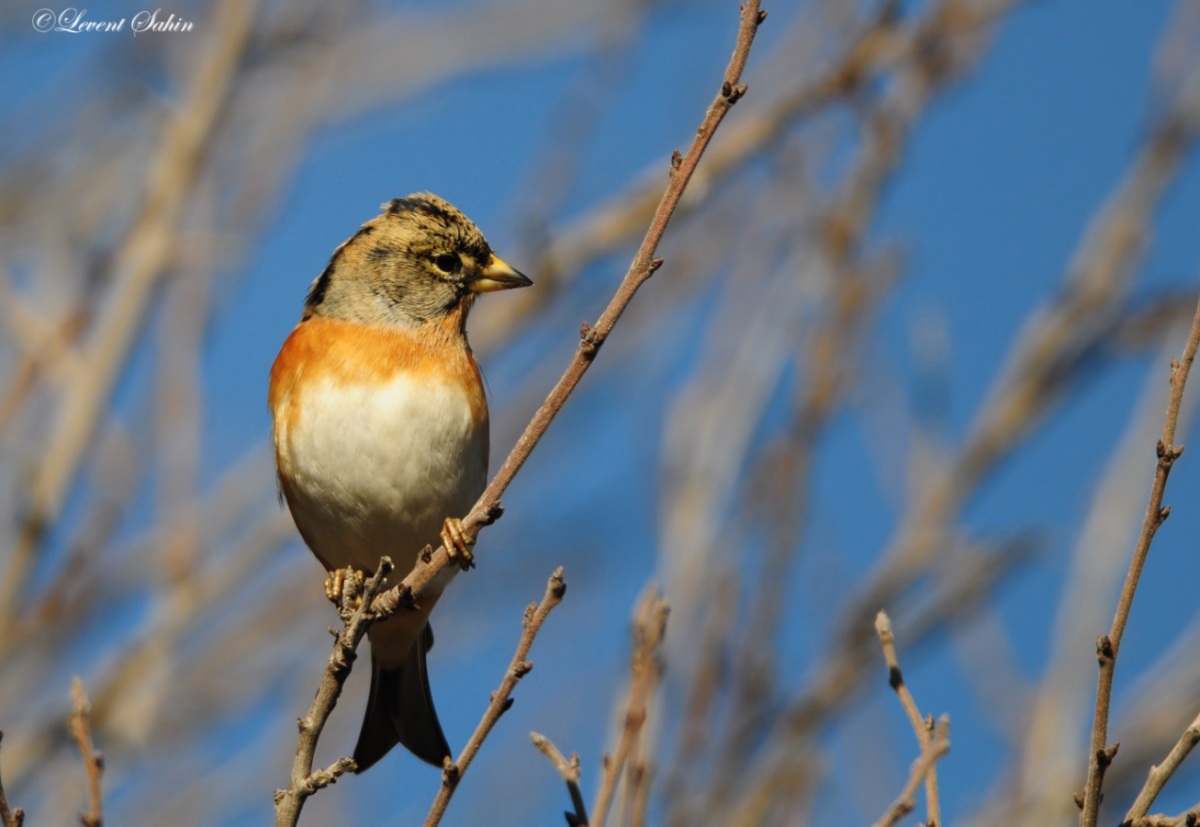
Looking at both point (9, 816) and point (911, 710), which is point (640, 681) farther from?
point (9, 816)

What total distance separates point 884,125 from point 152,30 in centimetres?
359

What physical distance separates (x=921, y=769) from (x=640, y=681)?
0.54 m

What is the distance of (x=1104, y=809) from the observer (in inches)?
204

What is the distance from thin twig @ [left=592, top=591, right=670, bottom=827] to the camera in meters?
2.40

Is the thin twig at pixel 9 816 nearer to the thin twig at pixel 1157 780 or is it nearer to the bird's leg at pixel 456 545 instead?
the bird's leg at pixel 456 545

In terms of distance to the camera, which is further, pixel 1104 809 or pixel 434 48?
pixel 434 48

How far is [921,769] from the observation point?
8.24ft

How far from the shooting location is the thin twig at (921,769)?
239 centimetres

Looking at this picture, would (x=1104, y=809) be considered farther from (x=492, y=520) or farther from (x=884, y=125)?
(x=492, y=520)

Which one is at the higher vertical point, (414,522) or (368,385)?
(368,385)

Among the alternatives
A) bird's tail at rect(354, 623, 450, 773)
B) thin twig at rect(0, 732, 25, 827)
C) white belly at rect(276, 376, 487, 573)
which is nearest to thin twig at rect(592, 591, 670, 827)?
thin twig at rect(0, 732, 25, 827)

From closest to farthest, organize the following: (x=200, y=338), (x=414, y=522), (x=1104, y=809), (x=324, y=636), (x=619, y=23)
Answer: (x=414, y=522) < (x=1104, y=809) < (x=200, y=338) < (x=619, y=23) < (x=324, y=636)

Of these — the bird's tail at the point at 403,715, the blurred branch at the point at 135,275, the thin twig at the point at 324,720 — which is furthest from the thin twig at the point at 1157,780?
the blurred branch at the point at 135,275

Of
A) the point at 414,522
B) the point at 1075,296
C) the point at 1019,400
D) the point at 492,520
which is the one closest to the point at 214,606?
the point at 414,522
